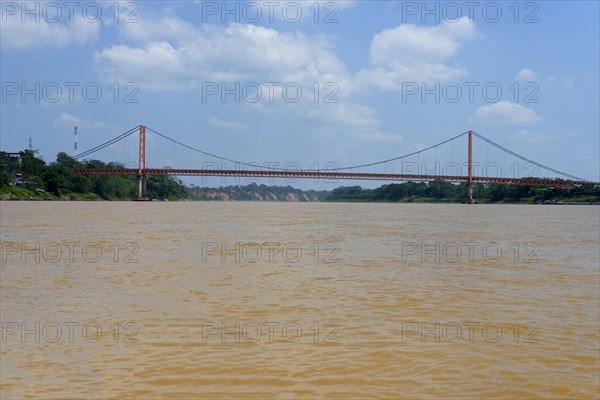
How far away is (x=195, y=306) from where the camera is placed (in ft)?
18.7

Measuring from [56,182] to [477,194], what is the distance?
6426 centimetres

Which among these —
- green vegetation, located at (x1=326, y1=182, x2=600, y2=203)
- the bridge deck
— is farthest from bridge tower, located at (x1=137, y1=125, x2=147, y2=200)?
green vegetation, located at (x1=326, y1=182, x2=600, y2=203)

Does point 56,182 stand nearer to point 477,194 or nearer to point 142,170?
point 142,170

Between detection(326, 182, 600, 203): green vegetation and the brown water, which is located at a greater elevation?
Result: detection(326, 182, 600, 203): green vegetation

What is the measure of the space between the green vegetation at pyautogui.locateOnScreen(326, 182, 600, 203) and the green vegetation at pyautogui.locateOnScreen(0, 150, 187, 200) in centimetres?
4988

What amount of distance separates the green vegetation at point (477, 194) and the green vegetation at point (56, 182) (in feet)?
164

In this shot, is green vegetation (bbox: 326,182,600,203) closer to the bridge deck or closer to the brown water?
the bridge deck

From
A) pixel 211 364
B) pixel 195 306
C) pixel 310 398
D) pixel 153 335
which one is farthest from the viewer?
pixel 195 306

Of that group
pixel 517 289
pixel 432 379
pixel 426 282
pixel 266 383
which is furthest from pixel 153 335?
pixel 517 289

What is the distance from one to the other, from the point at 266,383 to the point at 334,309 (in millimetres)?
2303

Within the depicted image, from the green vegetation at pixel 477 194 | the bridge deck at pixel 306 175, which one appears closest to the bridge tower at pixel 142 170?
the bridge deck at pixel 306 175

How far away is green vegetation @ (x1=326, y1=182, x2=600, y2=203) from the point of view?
249 feet

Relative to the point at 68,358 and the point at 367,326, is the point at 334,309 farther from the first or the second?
the point at 68,358

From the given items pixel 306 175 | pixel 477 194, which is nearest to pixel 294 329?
pixel 306 175
